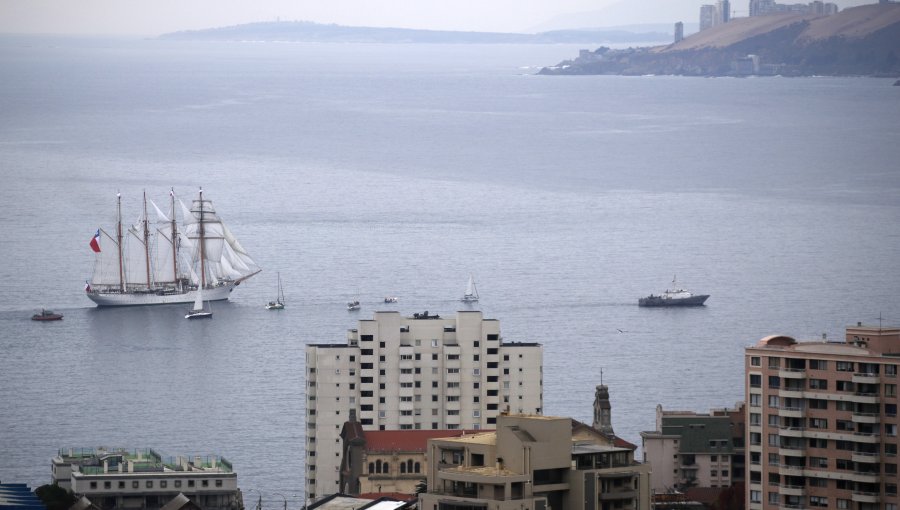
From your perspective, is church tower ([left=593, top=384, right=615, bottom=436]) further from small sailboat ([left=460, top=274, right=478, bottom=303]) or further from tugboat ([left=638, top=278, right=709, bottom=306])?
tugboat ([left=638, top=278, right=709, bottom=306])

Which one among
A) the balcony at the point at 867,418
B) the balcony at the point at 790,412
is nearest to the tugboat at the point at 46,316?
the balcony at the point at 790,412

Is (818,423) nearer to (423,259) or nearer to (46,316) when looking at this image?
(46,316)

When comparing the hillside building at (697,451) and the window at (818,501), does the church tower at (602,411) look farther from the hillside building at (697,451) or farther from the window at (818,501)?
the window at (818,501)

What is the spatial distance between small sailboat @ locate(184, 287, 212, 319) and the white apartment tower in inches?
1765

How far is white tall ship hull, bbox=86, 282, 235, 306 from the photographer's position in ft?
338

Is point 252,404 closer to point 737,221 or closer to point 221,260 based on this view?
point 221,260

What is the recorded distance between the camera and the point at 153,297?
10762 cm

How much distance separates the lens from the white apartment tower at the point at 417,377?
53.3 metres

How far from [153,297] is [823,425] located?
71384mm

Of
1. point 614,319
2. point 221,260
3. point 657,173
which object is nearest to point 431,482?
point 614,319

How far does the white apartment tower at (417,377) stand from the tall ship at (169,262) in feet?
164

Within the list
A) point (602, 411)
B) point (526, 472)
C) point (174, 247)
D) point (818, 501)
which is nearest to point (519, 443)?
point (526, 472)

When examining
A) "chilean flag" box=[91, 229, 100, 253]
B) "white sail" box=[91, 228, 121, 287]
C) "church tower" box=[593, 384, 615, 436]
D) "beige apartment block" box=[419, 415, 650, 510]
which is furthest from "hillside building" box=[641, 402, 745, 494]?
"chilean flag" box=[91, 229, 100, 253]

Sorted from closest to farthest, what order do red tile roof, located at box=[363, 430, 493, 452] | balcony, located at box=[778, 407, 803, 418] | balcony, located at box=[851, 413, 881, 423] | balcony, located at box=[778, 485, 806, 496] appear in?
balcony, located at box=[851, 413, 881, 423] → balcony, located at box=[778, 485, 806, 496] → balcony, located at box=[778, 407, 803, 418] → red tile roof, located at box=[363, 430, 493, 452]
